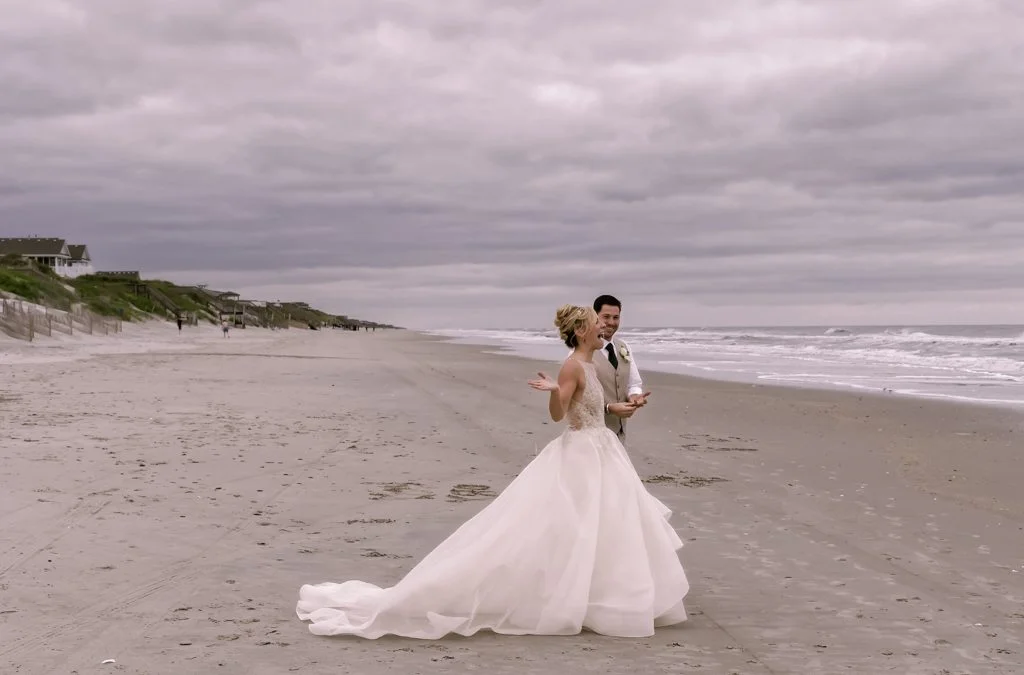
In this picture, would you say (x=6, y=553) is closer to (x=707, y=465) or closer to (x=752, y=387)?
(x=707, y=465)

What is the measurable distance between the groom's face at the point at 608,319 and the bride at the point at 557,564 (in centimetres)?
63

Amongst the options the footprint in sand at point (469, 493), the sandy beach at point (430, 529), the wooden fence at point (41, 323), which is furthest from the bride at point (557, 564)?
the wooden fence at point (41, 323)

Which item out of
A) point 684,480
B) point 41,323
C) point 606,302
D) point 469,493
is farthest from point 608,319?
point 41,323

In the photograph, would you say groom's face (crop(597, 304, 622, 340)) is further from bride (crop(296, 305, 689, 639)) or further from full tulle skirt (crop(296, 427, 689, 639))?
full tulle skirt (crop(296, 427, 689, 639))

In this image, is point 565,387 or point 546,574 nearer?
point 546,574

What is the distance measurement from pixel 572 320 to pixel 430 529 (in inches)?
118

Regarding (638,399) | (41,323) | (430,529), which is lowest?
(430,529)

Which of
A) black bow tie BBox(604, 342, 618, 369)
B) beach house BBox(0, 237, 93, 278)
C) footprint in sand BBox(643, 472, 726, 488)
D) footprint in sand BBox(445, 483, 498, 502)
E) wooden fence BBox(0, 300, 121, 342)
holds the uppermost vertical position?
beach house BBox(0, 237, 93, 278)

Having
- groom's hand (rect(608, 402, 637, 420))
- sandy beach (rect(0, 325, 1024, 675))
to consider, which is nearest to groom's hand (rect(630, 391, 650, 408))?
groom's hand (rect(608, 402, 637, 420))

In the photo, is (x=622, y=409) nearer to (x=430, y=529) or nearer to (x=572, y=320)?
(x=572, y=320)

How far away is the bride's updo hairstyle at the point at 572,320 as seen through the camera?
607 cm

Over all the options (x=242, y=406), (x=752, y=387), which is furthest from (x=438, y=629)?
(x=752, y=387)

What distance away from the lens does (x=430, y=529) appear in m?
8.25

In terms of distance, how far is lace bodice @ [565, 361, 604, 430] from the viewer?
6.14m
